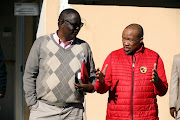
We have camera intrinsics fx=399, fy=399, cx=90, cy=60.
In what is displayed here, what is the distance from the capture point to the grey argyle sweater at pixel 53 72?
451cm

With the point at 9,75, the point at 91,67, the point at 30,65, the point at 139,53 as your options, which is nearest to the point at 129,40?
the point at 139,53

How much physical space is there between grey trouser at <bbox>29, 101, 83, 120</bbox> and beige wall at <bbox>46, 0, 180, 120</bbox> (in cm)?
228

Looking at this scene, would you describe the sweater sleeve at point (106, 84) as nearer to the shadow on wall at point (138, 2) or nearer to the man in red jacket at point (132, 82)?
the man in red jacket at point (132, 82)

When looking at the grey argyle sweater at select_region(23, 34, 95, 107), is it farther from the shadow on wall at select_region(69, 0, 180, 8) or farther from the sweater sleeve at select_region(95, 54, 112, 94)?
the shadow on wall at select_region(69, 0, 180, 8)

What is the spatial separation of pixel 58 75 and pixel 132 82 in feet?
2.81

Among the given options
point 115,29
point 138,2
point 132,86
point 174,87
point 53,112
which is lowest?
point 53,112

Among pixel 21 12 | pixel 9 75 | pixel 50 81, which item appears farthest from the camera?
pixel 9 75

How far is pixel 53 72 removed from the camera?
4.53 metres

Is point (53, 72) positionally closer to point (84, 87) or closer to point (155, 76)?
point (84, 87)

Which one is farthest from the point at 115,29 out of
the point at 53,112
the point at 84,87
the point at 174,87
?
the point at 53,112

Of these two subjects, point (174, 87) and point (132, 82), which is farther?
point (174, 87)

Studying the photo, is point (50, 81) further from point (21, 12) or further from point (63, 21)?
point (21, 12)

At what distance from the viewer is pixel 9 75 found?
27.8 ft

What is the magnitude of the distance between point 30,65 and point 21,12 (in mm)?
2662
